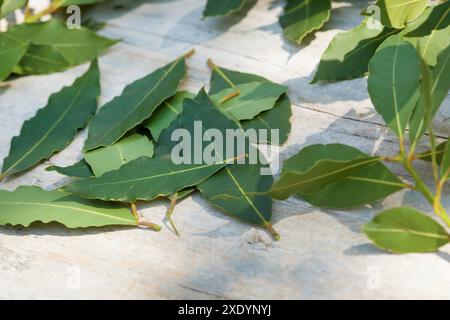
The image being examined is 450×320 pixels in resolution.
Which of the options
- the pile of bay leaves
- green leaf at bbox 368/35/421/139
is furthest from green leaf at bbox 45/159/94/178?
green leaf at bbox 368/35/421/139

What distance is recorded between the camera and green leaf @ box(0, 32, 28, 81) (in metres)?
1.39

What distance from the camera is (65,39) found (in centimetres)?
148

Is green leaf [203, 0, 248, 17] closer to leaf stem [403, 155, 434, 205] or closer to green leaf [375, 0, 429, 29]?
green leaf [375, 0, 429, 29]

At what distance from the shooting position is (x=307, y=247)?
99 centimetres

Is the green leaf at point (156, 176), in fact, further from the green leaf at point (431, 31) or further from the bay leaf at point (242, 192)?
the green leaf at point (431, 31)

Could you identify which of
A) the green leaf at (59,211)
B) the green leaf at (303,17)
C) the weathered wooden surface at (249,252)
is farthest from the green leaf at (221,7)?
the green leaf at (59,211)

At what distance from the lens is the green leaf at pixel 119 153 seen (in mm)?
1141

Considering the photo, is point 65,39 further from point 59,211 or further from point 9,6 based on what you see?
point 59,211

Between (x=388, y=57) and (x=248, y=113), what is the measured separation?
0.26 metres

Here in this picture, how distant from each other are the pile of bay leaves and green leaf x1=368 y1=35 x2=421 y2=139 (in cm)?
19

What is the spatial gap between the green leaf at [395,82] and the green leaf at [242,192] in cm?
20

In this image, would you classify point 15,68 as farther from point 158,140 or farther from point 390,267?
point 390,267
